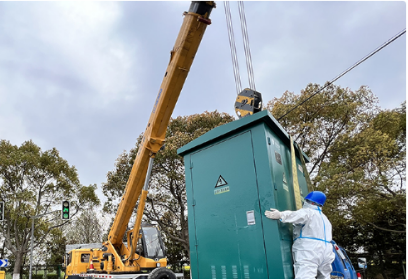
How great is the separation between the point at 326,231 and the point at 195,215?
173cm

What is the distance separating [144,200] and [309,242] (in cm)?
667

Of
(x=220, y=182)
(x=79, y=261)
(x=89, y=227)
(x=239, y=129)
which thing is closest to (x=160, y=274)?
(x=79, y=261)

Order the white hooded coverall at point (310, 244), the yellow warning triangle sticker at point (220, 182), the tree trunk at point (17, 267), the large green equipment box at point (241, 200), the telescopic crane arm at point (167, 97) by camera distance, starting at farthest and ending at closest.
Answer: the tree trunk at point (17, 267) → the telescopic crane arm at point (167, 97) → the yellow warning triangle sticker at point (220, 182) → the large green equipment box at point (241, 200) → the white hooded coverall at point (310, 244)

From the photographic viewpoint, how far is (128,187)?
10.2m

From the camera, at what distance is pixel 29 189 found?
21.1 meters

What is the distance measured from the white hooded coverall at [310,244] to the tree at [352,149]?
1039 cm

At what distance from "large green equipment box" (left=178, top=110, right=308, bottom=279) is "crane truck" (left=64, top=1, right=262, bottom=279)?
3.72 metres

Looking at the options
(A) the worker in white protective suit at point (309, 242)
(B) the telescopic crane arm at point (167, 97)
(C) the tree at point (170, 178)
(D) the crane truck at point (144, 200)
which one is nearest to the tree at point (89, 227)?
(C) the tree at point (170, 178)

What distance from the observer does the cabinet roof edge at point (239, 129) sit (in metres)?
4.04

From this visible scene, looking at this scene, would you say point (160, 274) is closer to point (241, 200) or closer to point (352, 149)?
point (241, 200)

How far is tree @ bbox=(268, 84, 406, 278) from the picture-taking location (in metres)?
13.8

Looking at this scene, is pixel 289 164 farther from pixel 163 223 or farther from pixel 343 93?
pixel 163 223

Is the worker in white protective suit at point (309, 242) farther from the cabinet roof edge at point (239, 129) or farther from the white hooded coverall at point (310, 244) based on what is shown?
the cabinet roof edge at point (239, 129)

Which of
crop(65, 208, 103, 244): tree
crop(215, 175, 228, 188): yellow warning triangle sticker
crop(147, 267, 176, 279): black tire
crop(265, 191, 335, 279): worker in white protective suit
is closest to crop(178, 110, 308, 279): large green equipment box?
crop(215, 175, 228, 188): yellow warning triangle sticker
